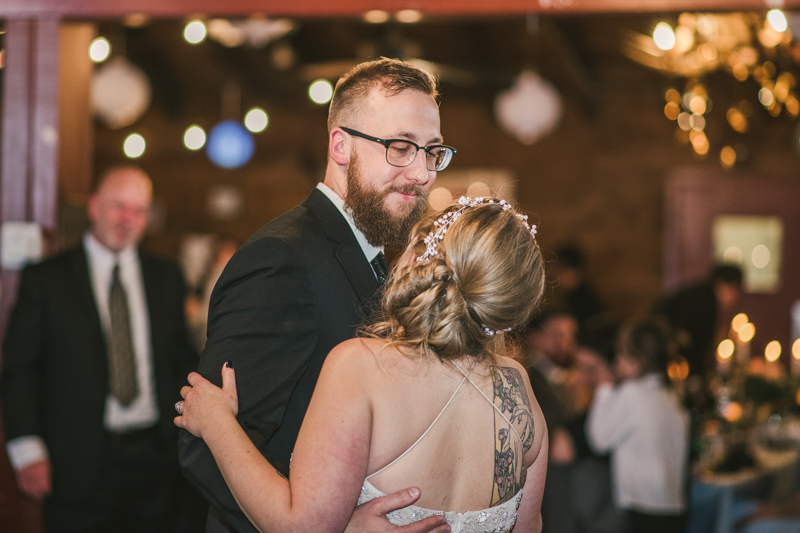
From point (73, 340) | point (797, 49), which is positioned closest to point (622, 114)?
point (797, 49)

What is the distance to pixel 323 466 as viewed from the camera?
1.27m

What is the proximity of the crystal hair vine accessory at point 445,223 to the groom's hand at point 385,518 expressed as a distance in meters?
0.41

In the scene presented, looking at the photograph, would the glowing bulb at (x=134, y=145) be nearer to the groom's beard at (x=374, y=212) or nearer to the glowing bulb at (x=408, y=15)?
the glowing bulb at (x=408, y=15)

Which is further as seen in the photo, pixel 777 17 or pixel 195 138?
pixel 195 138

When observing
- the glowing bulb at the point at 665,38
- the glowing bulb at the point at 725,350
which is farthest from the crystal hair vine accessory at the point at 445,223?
the glowing bulb at the point at 725,350

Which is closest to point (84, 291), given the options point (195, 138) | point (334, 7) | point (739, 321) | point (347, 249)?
point (334, 7)

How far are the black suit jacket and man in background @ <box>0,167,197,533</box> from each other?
1480 millimetres

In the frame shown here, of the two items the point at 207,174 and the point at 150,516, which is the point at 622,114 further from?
the point at 150,516

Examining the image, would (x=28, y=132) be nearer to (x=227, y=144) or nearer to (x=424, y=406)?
(x=424, y=406)

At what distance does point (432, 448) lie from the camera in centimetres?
134

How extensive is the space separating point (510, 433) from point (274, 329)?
0.47 metres

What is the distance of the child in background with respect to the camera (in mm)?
3473

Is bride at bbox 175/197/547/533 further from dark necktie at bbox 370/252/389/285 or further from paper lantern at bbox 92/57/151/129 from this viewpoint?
paper lantern at bbox 92/57/151/129

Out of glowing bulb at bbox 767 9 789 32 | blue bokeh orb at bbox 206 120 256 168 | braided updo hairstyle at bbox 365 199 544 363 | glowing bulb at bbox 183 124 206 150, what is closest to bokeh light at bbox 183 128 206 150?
glowing bulb at bbox 183 124 206 150
